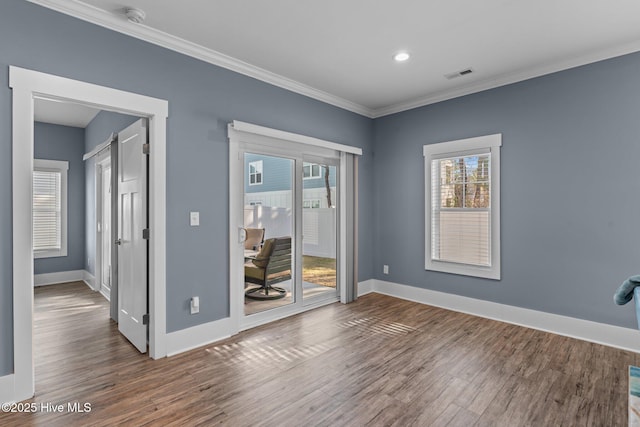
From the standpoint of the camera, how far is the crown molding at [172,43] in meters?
2.44

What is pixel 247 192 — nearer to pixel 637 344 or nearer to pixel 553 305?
pixel 553 305

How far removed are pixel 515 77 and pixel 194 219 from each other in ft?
12.6

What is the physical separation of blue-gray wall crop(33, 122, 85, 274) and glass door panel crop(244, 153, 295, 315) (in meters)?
4.19

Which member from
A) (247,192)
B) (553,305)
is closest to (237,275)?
(247,192)

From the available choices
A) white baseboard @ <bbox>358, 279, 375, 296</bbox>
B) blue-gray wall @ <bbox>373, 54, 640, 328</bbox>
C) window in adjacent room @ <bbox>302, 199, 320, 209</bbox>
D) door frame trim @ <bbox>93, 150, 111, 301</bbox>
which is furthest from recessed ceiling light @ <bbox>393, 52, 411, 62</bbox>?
door frame trim @ <bbox>93, 150, 111, 301</bbox>

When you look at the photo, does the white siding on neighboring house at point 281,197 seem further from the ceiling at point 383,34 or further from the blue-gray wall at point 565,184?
the blue-gray wall at point 565,184

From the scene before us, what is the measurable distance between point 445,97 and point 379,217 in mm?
1954

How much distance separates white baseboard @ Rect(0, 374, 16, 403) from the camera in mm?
2182

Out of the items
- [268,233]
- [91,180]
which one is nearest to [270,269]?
[268,233]

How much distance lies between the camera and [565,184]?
11.4 ft

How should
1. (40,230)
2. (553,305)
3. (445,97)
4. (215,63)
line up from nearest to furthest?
(215,63) < (553,305) < (445,97) < (40,230)

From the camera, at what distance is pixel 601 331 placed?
3229 mm

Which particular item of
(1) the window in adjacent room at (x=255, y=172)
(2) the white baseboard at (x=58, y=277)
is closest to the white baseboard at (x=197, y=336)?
(1) the window in adjacent room at (x=255, y=172)

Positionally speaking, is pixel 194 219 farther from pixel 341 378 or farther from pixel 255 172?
pixel 341 378
